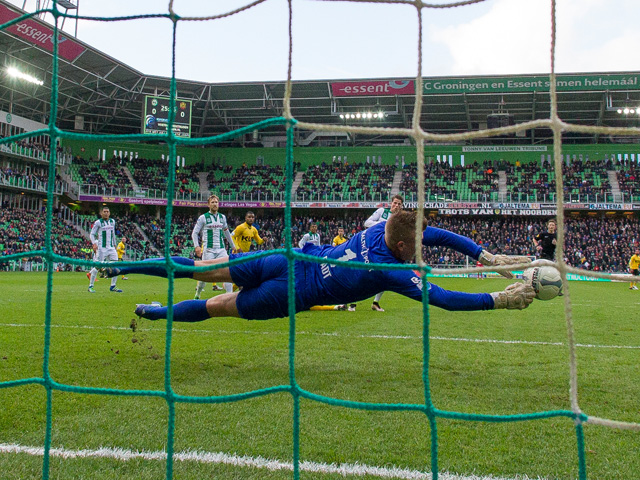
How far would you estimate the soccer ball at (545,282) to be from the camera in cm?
373

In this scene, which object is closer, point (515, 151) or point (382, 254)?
point (382, 254)

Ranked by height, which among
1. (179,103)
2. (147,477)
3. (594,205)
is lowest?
(147,477)

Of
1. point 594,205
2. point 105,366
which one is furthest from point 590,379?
point 594,205

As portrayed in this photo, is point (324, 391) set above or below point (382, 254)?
below

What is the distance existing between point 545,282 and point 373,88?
3017 centimetres

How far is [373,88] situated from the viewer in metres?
32.2

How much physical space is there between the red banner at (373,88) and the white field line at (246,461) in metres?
31.2

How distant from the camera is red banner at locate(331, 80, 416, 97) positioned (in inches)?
1251

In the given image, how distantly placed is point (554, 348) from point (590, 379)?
1.47 metres

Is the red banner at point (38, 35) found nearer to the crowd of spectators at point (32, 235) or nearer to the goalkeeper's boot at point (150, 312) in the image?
the crowd of spectators at point (32, 235)

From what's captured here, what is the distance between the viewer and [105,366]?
14.4 feet

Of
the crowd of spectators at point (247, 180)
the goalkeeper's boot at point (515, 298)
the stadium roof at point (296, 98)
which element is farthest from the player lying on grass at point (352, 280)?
the crowd of spectators at point (247, 180)

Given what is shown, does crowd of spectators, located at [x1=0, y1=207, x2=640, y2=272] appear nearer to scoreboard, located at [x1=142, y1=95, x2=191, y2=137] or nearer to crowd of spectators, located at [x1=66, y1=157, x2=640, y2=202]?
crowd of spectators, located at [x1=66, y1=157, x2=640, y2=202]

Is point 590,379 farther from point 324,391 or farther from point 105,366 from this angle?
point 105,366
